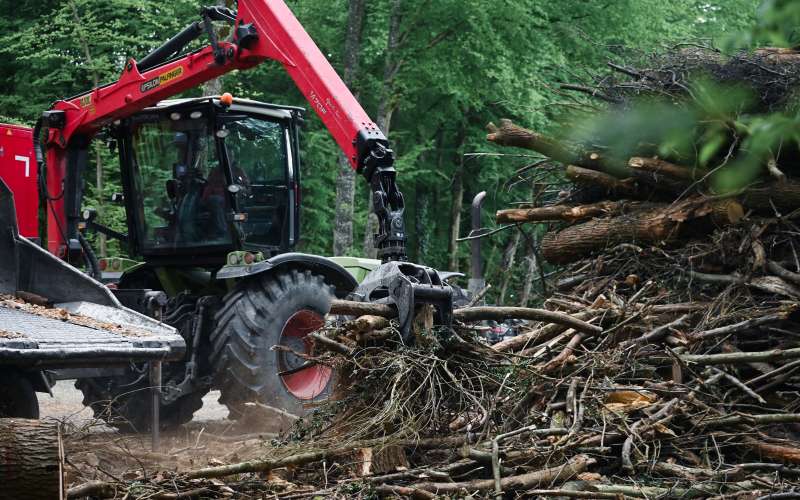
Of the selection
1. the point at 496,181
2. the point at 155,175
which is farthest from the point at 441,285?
the point at 496,181

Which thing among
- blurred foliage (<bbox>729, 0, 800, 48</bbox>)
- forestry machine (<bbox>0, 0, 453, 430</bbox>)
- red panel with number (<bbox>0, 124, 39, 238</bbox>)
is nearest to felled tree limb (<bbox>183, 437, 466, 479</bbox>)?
forestry machine (<bbox>0, 0, 453, 430</bbox>)

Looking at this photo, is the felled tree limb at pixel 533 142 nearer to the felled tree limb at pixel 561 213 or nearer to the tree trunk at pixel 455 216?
the felled tree limb at pixel 561 213

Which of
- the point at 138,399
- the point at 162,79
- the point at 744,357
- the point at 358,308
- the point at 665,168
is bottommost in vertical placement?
the point at 138,399

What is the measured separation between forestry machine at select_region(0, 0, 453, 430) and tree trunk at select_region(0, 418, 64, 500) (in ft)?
10.9

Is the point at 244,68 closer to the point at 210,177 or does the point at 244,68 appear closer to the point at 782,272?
the point at 210,177

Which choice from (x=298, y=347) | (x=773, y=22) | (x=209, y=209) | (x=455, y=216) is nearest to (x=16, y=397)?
(x=298, y=347)

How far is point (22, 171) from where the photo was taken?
9.39 metres

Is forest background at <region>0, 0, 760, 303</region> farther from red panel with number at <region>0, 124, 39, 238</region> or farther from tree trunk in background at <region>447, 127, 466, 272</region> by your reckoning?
red panel with number at <region>0, 124, 39, 238</region>

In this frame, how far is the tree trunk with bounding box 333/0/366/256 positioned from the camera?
17.9 m

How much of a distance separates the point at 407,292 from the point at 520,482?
124 cm

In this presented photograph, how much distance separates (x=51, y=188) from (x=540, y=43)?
1168 centimetres

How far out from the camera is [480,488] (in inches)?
179

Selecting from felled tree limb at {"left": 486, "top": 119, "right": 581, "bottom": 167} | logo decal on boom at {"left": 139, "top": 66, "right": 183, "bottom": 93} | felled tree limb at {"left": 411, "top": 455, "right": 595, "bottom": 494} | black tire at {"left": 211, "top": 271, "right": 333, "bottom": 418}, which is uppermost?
logo decal on boom at {"left": 139, "top": 66, "right": 183, "bottom": 93}

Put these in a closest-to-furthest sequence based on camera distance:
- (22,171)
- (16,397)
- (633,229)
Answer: (16,397) < (633,229) < (22,171)
